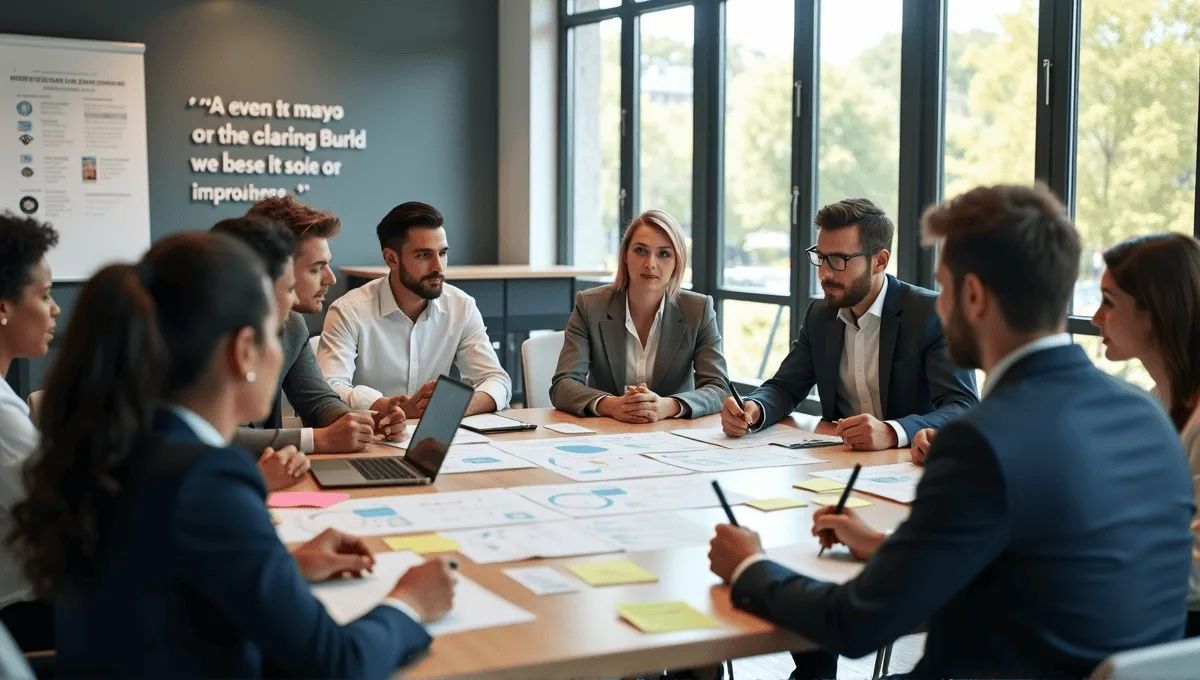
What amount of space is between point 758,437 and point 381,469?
3.57 feet

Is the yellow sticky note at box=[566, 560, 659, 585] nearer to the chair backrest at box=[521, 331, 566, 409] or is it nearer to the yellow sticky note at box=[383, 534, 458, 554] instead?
the yellow sticky note at box=[383, 534, 458, 554]

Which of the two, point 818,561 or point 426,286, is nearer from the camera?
point 818,561

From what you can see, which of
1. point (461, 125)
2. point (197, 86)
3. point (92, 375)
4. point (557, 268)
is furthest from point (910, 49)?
point (92, 375)

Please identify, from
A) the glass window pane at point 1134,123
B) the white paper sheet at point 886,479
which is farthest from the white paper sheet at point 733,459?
the glass window pane at point 1134,123

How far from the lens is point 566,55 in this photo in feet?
25.5

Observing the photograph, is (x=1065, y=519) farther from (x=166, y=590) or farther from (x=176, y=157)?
(x=176, y=157)

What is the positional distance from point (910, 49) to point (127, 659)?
471 cm

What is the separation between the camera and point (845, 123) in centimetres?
578

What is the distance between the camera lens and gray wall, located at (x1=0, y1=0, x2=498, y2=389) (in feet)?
22.7

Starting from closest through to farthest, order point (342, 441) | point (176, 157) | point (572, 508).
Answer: point (572, 508), point (342, 441), point (176, 157)

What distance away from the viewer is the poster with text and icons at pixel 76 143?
6488 mm

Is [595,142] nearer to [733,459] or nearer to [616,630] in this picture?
[733,459]

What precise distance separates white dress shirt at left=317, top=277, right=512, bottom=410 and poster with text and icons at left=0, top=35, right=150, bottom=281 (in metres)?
3.07

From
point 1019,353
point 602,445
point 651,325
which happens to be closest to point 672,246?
point 651,325
